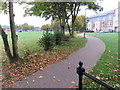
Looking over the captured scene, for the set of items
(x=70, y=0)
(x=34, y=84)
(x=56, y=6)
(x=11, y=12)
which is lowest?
(x=34, y=84)

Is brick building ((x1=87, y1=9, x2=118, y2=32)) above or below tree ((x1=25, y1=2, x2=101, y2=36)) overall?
above

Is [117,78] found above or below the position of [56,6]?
below

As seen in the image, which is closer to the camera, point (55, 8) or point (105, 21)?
point (55, 8)

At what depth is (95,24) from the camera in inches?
2756

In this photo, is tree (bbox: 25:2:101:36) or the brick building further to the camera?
the brick building

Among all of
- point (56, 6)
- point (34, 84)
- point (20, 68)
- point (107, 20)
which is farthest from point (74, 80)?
point (107, 20)

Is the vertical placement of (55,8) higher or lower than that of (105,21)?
lower

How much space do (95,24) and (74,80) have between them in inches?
2868

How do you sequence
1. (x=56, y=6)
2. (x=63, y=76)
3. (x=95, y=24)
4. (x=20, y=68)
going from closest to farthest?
(x=63, y=76) < (x=20, y=68) < (x=56, y=6) < (x=95, y=24)

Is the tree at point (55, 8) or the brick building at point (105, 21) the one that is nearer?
the tree at point (55, 8)

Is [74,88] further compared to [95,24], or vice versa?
[95,24]

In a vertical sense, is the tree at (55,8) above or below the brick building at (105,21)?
below

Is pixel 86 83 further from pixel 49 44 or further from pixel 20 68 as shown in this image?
pixel 49 44

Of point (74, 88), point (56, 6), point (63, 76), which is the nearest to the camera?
point (74, 88)
